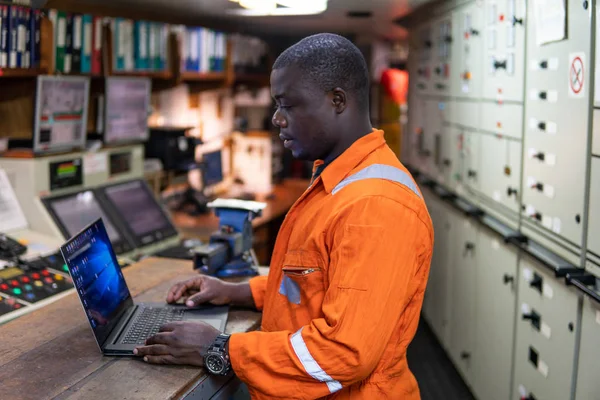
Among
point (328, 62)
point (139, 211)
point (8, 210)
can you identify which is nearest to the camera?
point (328, 62)

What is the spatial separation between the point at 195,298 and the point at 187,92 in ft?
11.5

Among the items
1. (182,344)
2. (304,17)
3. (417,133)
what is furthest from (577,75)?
(304,17)

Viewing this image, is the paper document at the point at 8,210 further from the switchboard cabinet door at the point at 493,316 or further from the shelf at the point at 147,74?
the switchboard cabinet door at the point at 493,316

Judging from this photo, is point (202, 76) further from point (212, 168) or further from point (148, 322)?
point (148, 322)

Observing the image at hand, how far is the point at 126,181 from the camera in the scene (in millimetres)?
3570

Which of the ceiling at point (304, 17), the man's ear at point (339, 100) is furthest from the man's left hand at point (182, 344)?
the ceiling at point (304, 17)

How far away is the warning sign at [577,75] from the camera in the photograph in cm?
220

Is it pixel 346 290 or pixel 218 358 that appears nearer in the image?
pixel 346 290

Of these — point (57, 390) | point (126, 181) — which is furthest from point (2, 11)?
point (57, 390)

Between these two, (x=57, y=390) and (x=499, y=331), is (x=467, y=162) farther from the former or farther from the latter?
(x=57, y=390)

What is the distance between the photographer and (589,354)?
2131mm

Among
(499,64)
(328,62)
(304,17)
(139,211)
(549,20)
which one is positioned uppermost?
(304,17)

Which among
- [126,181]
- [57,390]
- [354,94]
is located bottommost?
[57,390]

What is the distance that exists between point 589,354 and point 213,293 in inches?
48.5
